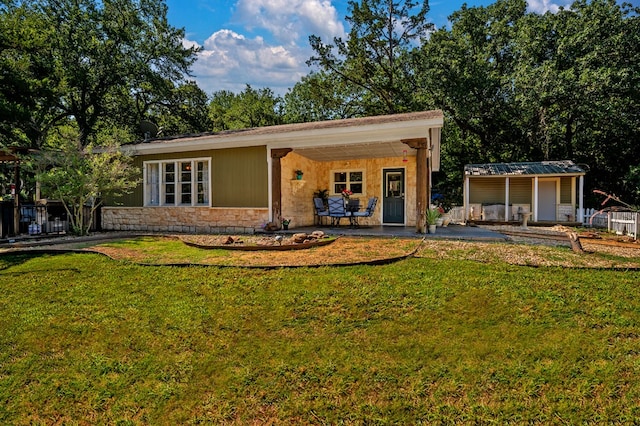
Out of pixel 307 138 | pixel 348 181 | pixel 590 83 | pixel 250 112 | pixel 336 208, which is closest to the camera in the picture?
pixel 307 138

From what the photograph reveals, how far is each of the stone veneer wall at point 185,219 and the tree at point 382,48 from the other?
14629mm

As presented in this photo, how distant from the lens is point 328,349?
114 inches

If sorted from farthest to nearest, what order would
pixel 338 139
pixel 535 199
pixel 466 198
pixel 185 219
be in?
pixel 466 198 < pixel 535 199 < pixel 185 219 < pixel 338 139

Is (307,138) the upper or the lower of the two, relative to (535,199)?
upper

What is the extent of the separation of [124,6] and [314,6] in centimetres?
1094

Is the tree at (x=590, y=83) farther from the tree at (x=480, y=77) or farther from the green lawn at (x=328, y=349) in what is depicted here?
the green lawn at (x=328, y=349)

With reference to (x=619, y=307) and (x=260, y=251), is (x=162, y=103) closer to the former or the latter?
(x=260, y=251)

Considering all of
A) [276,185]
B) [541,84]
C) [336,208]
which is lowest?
[336,208]

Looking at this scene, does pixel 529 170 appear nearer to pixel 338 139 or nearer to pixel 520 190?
pixel 520 190

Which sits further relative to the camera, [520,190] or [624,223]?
[520,190]

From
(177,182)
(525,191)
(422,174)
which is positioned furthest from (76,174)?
(525,191)

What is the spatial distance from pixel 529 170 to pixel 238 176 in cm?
1287

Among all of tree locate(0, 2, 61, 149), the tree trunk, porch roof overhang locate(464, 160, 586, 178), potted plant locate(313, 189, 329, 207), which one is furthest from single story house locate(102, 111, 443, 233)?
tree locate(0, 2, 61, 149)

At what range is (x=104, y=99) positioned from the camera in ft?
61.2
